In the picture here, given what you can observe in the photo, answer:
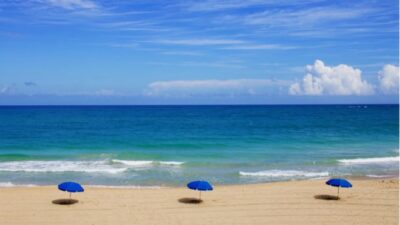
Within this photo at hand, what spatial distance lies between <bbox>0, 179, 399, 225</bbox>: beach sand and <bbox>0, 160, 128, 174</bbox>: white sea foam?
6.00m

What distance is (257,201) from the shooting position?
1823cm

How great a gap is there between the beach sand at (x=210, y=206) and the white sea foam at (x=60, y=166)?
6.00 m

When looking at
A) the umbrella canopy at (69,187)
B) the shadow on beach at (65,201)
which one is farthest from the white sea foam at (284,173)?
the umbrella canopy at (69,187)

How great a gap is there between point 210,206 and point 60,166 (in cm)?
1458

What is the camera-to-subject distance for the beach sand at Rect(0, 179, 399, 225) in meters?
15.7

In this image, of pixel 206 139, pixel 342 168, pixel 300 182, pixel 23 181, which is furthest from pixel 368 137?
pixel 23 181

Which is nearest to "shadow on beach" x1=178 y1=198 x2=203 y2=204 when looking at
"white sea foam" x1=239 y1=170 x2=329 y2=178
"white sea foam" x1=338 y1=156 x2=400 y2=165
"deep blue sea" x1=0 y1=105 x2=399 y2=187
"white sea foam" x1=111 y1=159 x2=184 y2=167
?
"deep blue sea" x1=0 y1=105 x2=399 y2=187

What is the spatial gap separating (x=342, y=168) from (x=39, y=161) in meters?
21.2

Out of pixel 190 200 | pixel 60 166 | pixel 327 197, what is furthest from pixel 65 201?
pixel 327 197

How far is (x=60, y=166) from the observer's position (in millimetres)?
28469

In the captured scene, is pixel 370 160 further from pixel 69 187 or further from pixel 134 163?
pixel 69 187

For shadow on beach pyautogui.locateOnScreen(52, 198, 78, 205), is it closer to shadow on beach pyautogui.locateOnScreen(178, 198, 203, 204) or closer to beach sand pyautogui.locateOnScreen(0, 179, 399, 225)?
beach sand pyautogui.locateOnScreen(0, 179, 399, 225)

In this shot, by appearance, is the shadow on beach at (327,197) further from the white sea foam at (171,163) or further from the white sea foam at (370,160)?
the white sea foam at (171,163)

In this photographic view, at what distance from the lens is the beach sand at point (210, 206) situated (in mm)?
15742
